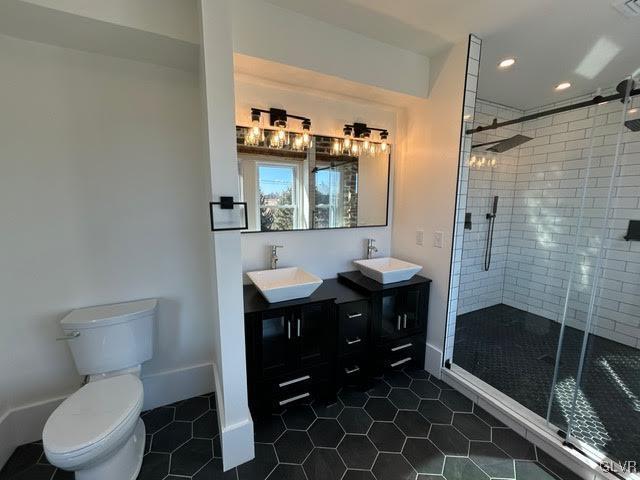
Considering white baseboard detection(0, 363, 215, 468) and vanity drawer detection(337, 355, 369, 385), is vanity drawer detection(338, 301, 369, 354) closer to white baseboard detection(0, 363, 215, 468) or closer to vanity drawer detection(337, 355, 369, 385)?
vanity drawer detection(337, 355, 369, 385)

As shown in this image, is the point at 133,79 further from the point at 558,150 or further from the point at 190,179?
the point at 558,150

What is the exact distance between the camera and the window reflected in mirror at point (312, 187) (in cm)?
195

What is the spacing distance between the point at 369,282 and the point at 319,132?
1292mm

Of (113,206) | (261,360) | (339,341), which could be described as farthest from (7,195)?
(339,341)

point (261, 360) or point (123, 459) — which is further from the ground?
point (261, 360)

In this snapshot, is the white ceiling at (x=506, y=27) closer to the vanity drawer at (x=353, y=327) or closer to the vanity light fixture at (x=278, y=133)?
the vanity light fixture at (x=278, y=133)

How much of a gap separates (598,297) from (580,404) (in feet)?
2.81

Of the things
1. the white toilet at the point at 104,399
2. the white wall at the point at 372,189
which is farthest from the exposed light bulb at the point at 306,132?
the white toilet at the point at 104,399

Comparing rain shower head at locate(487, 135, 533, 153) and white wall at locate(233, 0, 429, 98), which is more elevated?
white wall at locate(233, 0, 429, 98)

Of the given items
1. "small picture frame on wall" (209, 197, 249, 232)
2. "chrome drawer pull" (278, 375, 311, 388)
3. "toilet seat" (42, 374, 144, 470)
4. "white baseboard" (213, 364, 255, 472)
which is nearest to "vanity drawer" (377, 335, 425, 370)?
"chrome drawer pull" (278, 375, 311, 388)

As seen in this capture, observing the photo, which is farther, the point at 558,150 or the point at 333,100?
the point at 558,150

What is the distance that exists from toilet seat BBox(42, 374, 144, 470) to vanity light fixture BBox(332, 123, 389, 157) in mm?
2118

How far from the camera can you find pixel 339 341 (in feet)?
6.08

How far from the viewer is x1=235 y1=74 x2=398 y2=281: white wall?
6.21 feet
